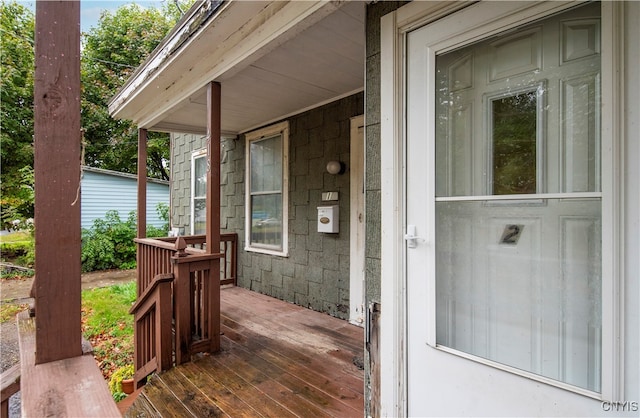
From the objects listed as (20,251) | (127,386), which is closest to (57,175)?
(127,386)

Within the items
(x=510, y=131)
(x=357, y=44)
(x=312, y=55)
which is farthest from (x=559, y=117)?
(x=312, y=55)

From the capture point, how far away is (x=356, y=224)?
11.2 ft

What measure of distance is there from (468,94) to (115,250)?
31.0 feet

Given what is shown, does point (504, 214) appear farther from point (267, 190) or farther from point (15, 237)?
point (15, 237)

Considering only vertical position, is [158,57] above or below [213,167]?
above

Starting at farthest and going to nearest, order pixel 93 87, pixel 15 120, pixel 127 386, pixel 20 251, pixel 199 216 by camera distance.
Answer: pixel 93 87 → pixel 15 120 → pixel 20 251 → pixel 199 216 → pixel 127 386

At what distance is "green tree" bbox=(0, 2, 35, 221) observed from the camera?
365 inches

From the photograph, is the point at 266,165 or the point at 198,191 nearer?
the point at 266,165

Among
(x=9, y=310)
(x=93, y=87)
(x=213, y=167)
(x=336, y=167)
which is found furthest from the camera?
(x=93, y=87)

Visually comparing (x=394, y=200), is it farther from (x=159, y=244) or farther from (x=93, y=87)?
(x=93, y=87)

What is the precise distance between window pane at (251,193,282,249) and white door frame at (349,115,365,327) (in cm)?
131

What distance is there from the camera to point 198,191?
611 cm

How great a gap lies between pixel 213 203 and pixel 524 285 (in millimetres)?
2386

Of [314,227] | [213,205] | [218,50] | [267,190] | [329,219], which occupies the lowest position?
[314,227]
